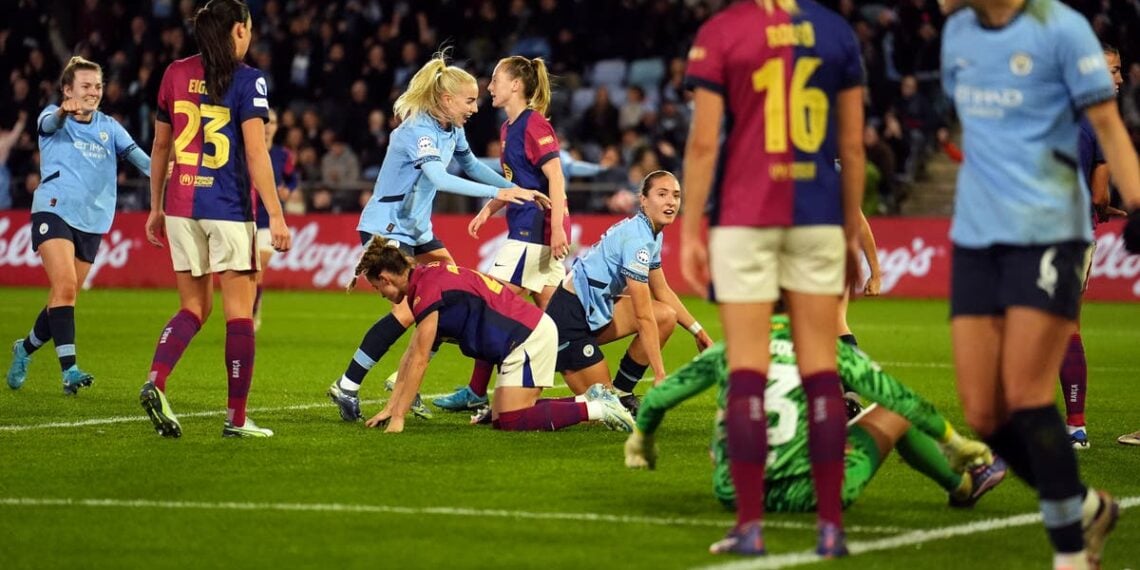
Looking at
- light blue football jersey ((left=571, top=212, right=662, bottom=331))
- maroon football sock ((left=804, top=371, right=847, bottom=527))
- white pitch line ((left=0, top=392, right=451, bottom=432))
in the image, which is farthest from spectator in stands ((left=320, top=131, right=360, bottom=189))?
maroon football sock ((left=804, top=371, right=847, bottom=527))

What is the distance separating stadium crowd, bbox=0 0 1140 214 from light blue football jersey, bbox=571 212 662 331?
13043 mm

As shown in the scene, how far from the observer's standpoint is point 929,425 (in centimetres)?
667

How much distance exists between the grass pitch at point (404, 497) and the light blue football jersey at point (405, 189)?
3.94 feet

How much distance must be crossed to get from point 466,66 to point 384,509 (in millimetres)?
18918

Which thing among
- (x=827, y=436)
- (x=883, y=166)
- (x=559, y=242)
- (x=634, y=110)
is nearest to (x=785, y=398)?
(x=827, y=436)

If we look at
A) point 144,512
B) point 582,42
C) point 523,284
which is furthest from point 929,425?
point 582,42

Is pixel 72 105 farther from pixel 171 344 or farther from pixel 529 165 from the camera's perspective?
pixel 529 165

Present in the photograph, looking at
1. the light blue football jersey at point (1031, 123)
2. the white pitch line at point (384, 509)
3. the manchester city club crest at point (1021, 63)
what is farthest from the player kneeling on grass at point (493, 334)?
the manchester city club crest at point (1021, 63)

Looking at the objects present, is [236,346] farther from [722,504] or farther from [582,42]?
[582,42]

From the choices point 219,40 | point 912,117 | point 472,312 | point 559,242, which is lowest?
point 912,117

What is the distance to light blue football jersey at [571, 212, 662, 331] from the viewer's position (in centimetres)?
1056

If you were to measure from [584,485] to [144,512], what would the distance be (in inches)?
78.3

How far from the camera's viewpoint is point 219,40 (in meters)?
8.96

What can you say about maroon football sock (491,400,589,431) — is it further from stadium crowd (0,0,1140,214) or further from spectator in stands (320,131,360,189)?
spectator in stands (320,131,360,189)
